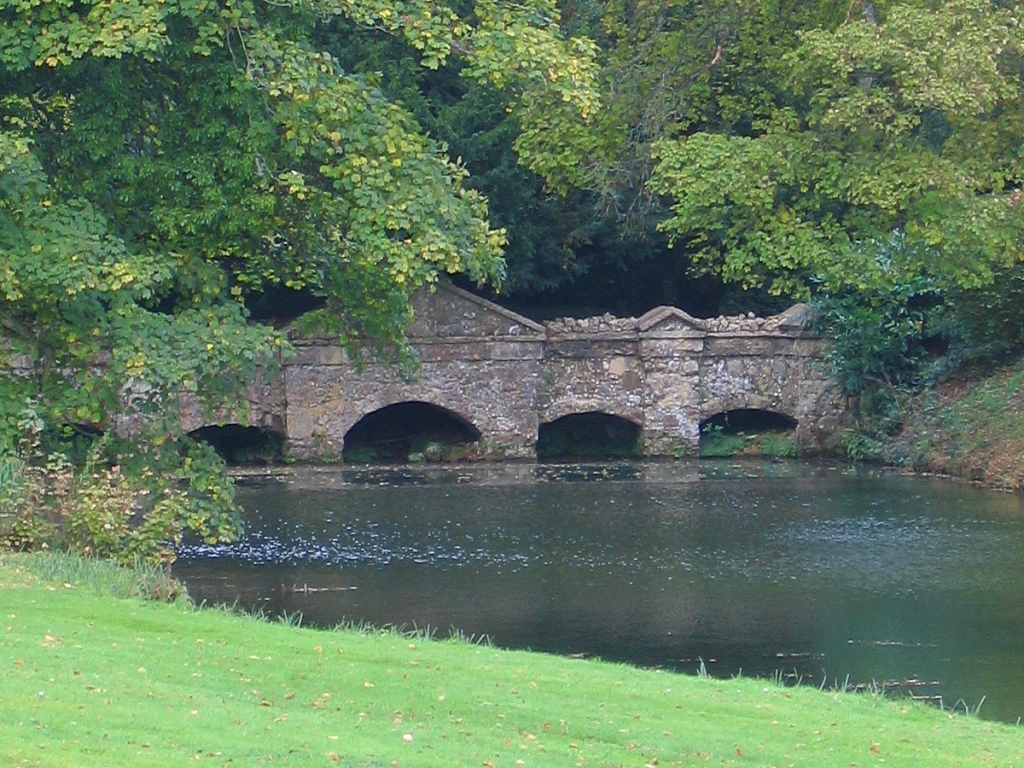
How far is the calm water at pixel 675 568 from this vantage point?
13.5 m

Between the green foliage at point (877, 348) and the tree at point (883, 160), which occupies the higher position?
the tree at point (883, 160)

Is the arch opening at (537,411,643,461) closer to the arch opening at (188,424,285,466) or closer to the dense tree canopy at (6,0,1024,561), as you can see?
the arch opening at (188,424,285,466)

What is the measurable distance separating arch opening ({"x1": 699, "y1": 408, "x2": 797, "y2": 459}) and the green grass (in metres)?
17.7

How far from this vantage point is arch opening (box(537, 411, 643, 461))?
28.6 metres

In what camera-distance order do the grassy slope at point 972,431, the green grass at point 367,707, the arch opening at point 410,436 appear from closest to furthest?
the green grass at point 367,707 → the grassy slope at point 972,431 → the arch opening at point 410,436

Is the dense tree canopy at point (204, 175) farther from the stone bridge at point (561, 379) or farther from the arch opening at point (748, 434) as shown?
the arch opening at point (748, 434)

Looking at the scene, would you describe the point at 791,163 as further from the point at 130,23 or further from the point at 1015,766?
the point at 1015,766

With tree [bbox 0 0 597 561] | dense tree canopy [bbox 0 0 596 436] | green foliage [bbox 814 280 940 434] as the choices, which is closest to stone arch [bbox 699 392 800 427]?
green foliage [bbox 814 280 940 434]

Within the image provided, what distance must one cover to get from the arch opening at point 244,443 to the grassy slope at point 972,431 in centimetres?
1111

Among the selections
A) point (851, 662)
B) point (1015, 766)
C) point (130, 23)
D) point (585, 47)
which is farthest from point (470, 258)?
point (1015, 766)

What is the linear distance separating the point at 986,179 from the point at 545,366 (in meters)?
11.0

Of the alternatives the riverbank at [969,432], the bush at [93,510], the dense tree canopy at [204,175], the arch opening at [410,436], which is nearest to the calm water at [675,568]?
the riverbank at [969,432]

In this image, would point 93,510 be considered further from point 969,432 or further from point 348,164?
point 969,432

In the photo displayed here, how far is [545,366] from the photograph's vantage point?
2748 centimetres
